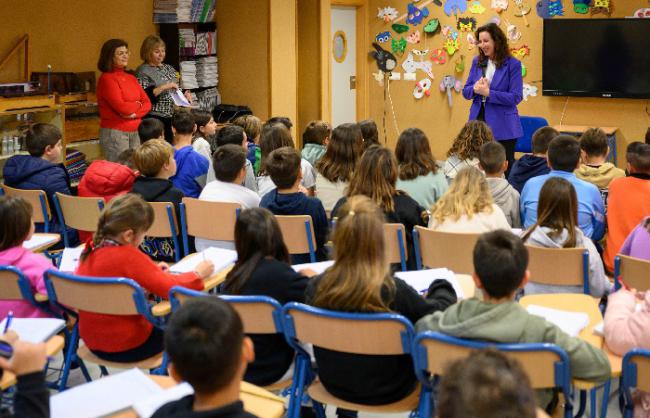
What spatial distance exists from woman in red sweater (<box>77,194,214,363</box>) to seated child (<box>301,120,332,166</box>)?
Answer: 9.49 ft

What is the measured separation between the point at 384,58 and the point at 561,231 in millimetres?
7037

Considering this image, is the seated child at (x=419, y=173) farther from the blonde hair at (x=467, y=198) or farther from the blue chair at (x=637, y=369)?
the blue chair at (x=637, y=369)

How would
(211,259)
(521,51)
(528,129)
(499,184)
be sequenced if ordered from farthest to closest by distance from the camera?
(521,51)
(528,129)
(499,184)
(211,259)

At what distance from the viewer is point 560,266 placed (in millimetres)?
3668

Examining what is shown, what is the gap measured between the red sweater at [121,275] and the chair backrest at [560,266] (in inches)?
59.5

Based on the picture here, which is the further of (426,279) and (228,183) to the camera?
(228,183)

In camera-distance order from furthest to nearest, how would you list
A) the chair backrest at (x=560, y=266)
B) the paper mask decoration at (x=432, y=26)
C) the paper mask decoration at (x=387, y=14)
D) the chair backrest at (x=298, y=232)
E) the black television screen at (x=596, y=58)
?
the paper mask decoration at (x=387, y=14)
the paper mask decoration at (x=432, y=26)
the black television screen at (x=596, y=58)
the chair backrest at (x=298, y=232)
the chair backrest at (x=560, y=266)

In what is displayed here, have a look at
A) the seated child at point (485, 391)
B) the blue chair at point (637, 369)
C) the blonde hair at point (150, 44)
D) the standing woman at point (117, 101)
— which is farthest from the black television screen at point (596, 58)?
the seated child at point (485, 391)

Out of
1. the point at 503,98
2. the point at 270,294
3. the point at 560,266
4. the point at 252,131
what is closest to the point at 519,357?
the point at 270,294

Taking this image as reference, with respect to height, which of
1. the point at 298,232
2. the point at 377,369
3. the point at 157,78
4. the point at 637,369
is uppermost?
the point at 157,78

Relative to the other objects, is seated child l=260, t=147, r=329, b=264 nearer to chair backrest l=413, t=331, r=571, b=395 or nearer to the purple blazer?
chair backrest l=413, t=331, r=571, b=395

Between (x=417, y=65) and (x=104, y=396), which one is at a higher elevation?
(x=417, y=65)

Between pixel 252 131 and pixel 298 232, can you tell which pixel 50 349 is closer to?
pixel 298 232

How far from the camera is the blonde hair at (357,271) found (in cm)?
277
